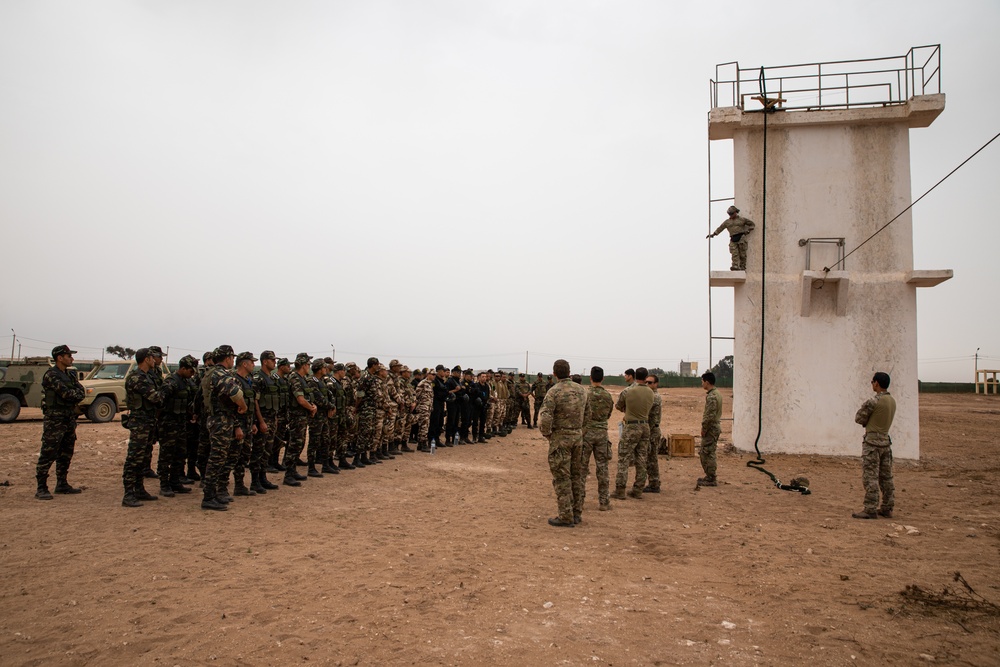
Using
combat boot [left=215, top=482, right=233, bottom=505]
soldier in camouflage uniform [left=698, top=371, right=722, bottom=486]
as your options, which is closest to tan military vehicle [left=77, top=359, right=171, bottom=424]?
combat boot [left=215, top=482, right=233, bottom=505]

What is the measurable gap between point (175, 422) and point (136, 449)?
2.60 feet

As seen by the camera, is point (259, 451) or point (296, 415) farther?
point (296, 415)

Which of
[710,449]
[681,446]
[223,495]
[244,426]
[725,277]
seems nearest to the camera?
[223,495]

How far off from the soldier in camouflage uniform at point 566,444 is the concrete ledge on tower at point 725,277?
7222mm

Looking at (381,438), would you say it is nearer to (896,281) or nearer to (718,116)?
Answer: (718,116)

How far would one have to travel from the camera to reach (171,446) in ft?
26.6

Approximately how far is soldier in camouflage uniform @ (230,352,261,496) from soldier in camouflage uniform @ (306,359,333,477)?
1340 millimetres

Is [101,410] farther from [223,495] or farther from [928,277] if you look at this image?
[928,277]

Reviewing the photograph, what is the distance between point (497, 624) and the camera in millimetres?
4227

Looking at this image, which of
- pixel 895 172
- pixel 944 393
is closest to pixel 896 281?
pixel 895 172

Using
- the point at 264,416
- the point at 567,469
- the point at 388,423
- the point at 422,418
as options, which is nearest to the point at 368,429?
the point at 388,423

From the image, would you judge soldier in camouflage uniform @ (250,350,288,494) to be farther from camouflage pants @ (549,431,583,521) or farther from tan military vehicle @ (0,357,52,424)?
tan military vehicle @ (0,357,52,424)

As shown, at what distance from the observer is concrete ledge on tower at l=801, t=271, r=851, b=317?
12901mm

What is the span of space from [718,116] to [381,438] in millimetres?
9873
